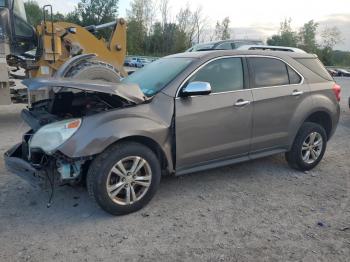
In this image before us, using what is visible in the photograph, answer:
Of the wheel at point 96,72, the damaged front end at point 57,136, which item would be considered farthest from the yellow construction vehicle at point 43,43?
the damaged front end at point 57,136

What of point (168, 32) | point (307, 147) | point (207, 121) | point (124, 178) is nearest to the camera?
point (124, 178)

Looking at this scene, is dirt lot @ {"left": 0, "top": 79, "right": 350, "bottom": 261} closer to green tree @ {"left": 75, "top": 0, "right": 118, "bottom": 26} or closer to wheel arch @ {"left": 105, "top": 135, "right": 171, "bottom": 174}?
wheel arch @ {"left": 105, "top": 135, "right": 171, "bottom": 174}

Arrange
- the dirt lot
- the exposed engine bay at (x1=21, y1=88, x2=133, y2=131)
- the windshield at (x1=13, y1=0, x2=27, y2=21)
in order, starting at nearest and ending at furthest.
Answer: the dirt lot
the exposed engine bay at (x1=21, y1=88, x2=133, y2=131)
the windshield at (x1=13, y1=0, x2=27, y2=21)

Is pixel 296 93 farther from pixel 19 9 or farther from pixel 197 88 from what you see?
pixel 19 9

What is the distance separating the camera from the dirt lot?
3.27m

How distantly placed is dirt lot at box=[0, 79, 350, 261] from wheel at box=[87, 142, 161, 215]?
0.56 feet

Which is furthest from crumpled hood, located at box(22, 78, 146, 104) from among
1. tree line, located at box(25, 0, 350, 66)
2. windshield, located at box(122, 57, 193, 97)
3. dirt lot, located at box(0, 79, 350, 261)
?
tree line, located at box(25, 0, 350, 66)

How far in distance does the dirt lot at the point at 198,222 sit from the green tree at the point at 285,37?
218 ft

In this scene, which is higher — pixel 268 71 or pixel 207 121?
pixel 268 71

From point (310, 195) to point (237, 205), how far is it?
103 cm

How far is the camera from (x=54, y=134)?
3.62 meters

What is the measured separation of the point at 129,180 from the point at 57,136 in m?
0.88

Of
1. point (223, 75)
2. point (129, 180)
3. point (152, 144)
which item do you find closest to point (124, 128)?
point (152, 144)

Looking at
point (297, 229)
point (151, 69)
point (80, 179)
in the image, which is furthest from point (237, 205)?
point (151, 69)
